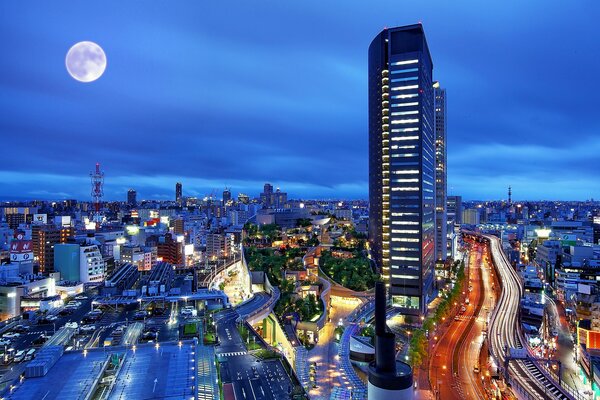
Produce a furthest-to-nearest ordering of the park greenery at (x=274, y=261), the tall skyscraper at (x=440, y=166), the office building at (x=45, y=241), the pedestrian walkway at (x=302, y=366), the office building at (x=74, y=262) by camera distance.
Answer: the tall skyscraper at (x=440, y=166) < the office building at (x=45, y=241) < the office building at (x=74, y=262) < the park greenery at (x=274, y=261) < the pedestrian walkway at (x=302, y=366)

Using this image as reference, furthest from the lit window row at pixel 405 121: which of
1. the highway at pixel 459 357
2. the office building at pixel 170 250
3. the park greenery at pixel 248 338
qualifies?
the office building at pixel 170 250

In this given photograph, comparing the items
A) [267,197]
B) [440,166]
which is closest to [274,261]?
[440,166]

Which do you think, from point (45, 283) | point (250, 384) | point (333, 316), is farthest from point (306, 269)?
point (250, 384)

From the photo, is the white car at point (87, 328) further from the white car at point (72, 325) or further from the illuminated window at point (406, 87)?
the illuminated window at point (406, 87)

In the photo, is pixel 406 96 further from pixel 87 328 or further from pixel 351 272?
pixel 87 328

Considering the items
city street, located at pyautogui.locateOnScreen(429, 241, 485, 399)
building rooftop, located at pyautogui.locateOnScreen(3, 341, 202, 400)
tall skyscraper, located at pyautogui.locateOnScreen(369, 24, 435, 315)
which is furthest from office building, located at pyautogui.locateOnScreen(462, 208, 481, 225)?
building rooftop, located at pyautogui.locateOnScreen(3, 341, 202, 400)

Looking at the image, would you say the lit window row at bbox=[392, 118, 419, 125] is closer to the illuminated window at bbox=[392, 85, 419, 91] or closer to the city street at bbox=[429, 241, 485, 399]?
the illuminated window at bbox=[392, 85, 419, 91]

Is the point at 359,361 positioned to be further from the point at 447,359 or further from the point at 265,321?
the point at 265,321
